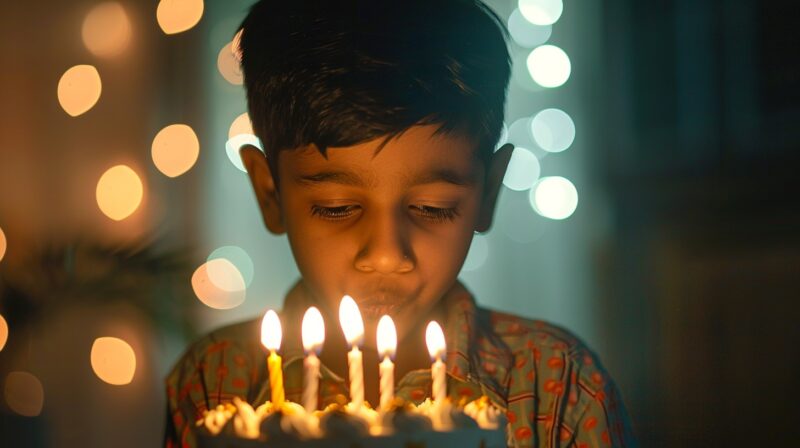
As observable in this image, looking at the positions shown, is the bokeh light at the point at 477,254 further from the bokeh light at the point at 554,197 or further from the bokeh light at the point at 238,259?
the bokeh light at the point at 238,259

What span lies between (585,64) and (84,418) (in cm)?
91

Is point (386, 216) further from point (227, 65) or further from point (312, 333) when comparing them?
point (227, 65)

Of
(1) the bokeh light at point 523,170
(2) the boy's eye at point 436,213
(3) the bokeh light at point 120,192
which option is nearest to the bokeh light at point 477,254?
(1) the bokeh light at point 523,170

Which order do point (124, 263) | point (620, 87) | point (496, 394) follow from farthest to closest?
point (620, 87), point (124, 263), point (496, 394)

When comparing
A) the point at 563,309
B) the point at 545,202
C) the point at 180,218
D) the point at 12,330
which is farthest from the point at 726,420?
the point at 12,330

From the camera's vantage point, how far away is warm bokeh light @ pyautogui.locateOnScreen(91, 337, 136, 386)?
1358mm

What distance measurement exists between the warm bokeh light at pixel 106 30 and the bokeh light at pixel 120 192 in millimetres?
182

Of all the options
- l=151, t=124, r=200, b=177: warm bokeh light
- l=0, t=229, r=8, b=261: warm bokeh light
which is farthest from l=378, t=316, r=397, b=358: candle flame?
l=0, t=229, r=8, b=261: warm bokeh light

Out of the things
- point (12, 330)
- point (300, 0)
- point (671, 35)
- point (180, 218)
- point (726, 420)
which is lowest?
point (726, 420)

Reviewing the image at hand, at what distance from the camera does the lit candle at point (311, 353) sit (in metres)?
0.70

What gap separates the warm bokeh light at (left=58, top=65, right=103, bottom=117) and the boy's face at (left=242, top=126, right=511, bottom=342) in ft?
1.62

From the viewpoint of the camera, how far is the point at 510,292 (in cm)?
139

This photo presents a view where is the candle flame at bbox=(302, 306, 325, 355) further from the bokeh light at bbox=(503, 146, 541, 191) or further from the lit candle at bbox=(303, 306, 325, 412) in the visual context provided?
the bokeh light at bbox=(503, 146, 541, 191)

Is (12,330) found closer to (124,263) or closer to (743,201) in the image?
(124,263)
